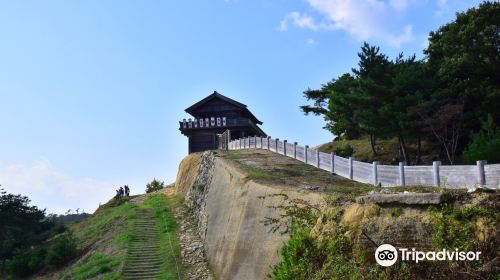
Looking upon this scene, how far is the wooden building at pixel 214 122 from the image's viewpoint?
50.8 meters

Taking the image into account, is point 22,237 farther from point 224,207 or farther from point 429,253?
point 429,253

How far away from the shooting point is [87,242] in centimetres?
2930

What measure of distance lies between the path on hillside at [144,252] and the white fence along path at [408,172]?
9.57 meters

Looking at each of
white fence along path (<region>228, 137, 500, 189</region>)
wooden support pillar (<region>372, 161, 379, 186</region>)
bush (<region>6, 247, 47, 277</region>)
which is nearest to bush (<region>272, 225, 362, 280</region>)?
white fence along path (<region>228, 137, 500, 189</region>)

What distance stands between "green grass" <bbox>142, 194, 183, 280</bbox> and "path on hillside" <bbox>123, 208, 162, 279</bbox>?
0.99ft

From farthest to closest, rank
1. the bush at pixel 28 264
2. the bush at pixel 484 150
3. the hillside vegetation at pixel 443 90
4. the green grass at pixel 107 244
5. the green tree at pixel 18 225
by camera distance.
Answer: the green tree at pixel 18 225
the bush at pixel 28 264
the hillside vegetation at pixel 443 90
the green grass at pixel 107 244
the bush at pixel 484 150

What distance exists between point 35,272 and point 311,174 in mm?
18266

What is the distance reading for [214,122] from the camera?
50.8 m

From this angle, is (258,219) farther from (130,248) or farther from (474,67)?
(474,67)

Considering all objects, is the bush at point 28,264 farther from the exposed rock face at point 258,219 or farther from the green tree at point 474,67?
the green tree at point 474,67

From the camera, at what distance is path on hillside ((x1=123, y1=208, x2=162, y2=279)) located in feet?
70.0

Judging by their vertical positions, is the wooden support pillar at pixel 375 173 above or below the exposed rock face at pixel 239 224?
above

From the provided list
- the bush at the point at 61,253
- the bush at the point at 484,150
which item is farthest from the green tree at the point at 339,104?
the bush at the point at 61,253

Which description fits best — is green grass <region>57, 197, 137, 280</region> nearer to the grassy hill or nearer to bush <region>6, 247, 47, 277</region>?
the grassy hill
